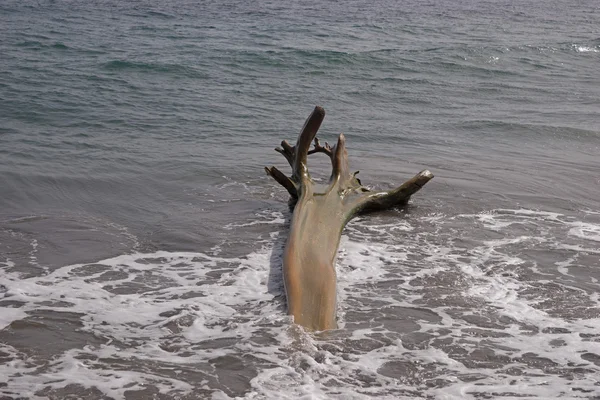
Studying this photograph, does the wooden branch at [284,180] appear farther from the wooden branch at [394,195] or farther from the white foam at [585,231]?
the white foam at [585,231]

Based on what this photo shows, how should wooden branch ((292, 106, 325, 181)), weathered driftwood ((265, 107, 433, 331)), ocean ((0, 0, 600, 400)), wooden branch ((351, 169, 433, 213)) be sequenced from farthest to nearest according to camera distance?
wooden branch ((351, 169, 433, 213)), wooden branch ((292, 106, 325, 181)), weathered driftwood ((265, 107, 433, 331)), ocean ((0, 0, 600, 400))

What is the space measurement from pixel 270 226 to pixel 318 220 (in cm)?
85

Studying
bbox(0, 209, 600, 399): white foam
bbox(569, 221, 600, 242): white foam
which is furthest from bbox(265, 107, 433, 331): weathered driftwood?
bbox(569, 221, 600, 242): white foam

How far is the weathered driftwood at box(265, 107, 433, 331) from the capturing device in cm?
553

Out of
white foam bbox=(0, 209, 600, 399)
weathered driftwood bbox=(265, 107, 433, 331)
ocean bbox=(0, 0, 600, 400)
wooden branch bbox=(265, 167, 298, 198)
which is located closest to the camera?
white foam bbox=(0, 209, 600, 399)

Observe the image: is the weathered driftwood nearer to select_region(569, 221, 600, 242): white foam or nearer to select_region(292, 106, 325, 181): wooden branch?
select_region(292, 106, 325, 181): wooden branch

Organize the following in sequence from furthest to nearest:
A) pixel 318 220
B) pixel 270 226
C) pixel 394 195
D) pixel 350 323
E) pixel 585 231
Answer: pixel 394 195, pixel 270 226, pixel 585 231, pixel 318 220, pixel 350 323

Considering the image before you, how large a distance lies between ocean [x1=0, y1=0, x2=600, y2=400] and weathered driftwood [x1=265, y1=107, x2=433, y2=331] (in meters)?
0.16

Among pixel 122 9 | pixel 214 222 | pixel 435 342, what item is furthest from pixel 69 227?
pixel 122 9

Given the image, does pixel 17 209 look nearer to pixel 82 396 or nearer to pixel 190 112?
pixel 82 396

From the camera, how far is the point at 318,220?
6996 millimetres

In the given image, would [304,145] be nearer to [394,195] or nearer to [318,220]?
[394,195]

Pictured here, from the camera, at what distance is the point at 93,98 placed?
44.7ft

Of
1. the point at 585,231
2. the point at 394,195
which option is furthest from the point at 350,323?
the point at 585,231
